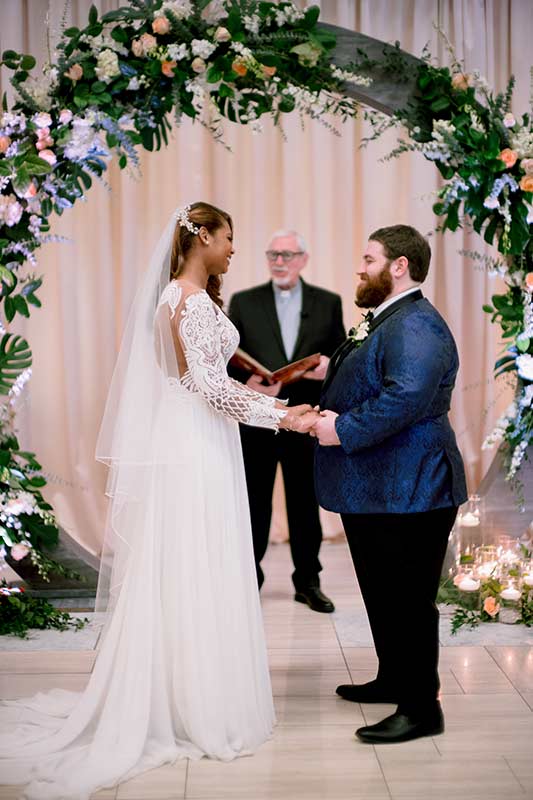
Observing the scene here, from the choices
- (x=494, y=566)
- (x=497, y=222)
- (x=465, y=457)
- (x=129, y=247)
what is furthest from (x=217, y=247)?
(x=465, y=457)

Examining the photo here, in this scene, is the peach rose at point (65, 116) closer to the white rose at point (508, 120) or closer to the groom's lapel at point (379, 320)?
the groom's lapel at point (379, 320)

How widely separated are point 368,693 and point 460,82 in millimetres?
2324

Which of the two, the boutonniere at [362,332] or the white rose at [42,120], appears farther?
the white rose at [42,120]

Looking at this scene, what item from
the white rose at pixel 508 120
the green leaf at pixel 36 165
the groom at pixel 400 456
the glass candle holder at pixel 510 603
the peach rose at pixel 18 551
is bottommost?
the glass candle holder at pixel 510 603

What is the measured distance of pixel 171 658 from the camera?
3209mm

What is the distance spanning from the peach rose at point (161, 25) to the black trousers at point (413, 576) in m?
1.89

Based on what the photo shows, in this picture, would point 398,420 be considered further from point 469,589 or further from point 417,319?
point 469,589

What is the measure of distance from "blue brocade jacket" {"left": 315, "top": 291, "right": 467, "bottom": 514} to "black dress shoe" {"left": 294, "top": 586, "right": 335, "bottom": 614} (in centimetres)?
151

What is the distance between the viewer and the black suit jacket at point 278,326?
16.4ft

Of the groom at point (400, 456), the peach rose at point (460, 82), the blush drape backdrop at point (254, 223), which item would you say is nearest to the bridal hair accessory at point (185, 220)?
the groom at point (400, 456)

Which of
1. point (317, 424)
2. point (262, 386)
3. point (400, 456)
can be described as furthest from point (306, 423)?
point (262, 386)

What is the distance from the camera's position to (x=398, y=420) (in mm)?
3170

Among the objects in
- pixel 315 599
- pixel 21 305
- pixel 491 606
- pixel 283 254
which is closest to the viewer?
pixel 21 305

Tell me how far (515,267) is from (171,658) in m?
2.19
